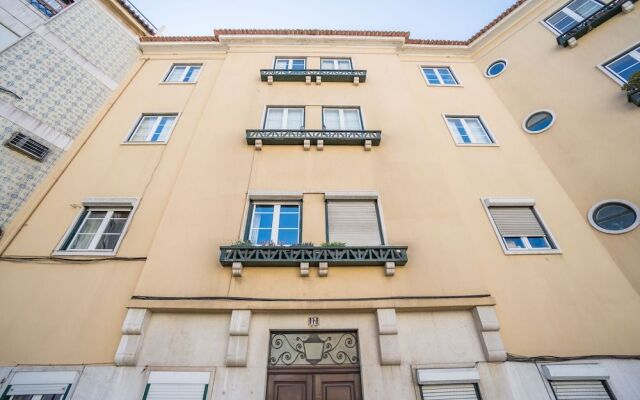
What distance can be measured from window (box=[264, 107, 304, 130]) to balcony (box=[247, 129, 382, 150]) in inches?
38.1

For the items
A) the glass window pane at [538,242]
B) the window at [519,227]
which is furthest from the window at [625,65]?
the glass window pane at [538,242]

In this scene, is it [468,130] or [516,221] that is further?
[468,130]

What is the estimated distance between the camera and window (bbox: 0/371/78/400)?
5.22m

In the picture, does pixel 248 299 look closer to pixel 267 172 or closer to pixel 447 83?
pixel 267 172

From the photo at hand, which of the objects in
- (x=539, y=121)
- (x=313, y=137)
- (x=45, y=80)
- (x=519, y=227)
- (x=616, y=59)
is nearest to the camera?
(x=519, y=227)

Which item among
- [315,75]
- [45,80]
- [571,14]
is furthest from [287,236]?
[571,14]

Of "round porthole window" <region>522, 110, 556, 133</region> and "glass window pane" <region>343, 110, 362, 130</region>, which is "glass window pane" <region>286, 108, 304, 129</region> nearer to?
"glass window pane" <region>343, 110, 362, 130</region>

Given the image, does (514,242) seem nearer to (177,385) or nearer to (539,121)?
(539,121)

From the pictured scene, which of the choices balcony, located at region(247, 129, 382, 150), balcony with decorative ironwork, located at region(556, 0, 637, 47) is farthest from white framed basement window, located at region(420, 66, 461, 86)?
balcony, located at region(247, 129, 382, 150)

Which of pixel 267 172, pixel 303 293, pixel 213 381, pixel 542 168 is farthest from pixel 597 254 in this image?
pixel 213 381

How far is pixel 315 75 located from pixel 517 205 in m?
8.61

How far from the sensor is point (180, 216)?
7266mm

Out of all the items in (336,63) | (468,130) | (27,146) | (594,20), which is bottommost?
(27,146)

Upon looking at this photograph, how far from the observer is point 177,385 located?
17.4ft
